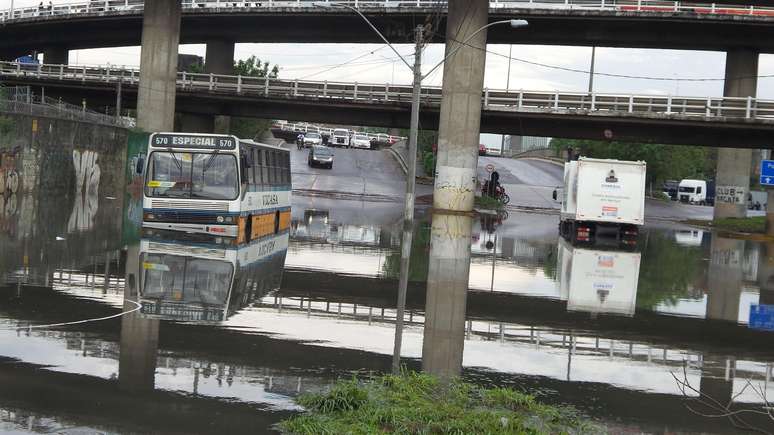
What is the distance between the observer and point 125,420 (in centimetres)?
795

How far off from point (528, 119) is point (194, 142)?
1210 inches

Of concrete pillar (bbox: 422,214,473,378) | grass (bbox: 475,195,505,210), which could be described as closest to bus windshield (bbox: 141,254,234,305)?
concrete pillar (bbox: 422,214,473,378)

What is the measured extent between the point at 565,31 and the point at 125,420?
5588cm

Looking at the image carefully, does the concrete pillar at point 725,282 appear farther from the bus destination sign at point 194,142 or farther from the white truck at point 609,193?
the bus destination sign at point 194,142

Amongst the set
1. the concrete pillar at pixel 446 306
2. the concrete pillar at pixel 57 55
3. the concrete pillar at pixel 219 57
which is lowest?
the concrete pillar at pixel 446 306

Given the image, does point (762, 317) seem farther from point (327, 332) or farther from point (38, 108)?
point (38, 108)

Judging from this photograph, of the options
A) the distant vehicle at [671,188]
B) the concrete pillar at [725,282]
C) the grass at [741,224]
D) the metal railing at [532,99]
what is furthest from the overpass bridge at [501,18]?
the distant vehicle at [671,188]

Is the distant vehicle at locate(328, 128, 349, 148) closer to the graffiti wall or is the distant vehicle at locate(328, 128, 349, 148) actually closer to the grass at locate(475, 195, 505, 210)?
the grass at locate(475, 195, 505, 210)

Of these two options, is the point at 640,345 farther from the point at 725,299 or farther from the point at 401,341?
the point at 725,299

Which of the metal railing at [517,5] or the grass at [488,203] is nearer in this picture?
the metal railing at [517,5]

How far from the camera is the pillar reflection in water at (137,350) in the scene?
30.8ft

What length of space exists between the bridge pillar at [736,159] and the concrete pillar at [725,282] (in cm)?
2080

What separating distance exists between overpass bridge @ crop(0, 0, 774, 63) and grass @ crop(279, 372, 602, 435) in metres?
40.2

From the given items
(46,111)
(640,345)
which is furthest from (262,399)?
(46,111)
